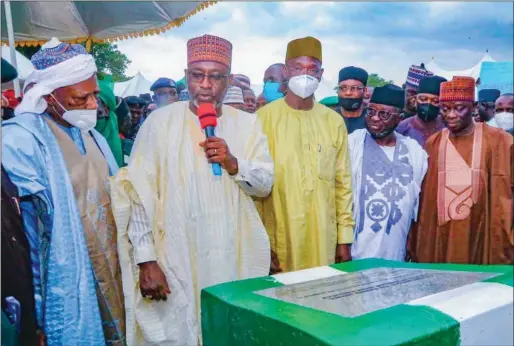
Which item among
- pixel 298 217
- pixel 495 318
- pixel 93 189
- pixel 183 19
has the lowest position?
pixel 495 318

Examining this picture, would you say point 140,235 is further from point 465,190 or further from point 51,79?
point 465,190

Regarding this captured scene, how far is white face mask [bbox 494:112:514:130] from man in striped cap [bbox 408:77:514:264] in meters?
0.03

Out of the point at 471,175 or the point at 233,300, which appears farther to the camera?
the point at 471,175

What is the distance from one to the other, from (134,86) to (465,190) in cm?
163

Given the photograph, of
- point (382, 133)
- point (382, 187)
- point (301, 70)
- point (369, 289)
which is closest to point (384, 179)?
point (382, 187)

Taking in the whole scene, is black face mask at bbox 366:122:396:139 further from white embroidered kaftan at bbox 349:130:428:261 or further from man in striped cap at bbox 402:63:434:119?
man in striped cap at bbox 402:63:434:119

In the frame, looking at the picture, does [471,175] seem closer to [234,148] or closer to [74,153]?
[234,148]

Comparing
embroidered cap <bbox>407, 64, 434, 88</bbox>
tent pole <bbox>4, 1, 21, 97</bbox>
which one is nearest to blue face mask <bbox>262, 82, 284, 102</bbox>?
embroidered cap <bbox>407, 64, 434, 88</bbox>

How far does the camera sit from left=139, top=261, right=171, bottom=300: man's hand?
1.98 meters

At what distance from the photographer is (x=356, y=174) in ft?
8.52

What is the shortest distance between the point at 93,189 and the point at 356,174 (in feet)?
4.12

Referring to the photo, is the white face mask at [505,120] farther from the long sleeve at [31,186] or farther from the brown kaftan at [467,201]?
the long sleeve at [31,186]

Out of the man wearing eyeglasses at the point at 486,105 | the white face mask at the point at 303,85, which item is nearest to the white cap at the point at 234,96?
the white face mask at the point at 303,85

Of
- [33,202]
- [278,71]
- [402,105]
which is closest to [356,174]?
[402,105]
